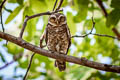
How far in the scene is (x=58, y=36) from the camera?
6.34ft

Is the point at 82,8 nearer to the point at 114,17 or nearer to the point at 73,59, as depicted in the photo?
the point at 114,17

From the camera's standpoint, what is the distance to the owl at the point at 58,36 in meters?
1.86

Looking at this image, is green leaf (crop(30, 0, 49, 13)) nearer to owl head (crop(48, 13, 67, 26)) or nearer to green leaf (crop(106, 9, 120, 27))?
owl head (crop(48, 13, 67, 26))

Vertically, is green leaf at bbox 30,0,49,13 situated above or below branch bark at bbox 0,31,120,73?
above

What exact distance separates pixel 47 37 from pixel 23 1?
0.42 m

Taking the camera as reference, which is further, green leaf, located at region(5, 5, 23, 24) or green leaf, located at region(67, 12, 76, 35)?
green leaf, located at region(67, 12, 76, 35)

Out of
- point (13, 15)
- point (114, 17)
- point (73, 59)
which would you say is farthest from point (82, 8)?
point (73, 59)

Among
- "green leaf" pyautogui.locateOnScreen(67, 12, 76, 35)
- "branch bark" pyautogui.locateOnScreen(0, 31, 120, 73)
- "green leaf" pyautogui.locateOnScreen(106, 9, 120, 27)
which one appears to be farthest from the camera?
"green leaf" pyautogui.locateOnScreen(67, 12, 76, 35)

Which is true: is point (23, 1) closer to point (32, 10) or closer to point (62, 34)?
point (32, 10)

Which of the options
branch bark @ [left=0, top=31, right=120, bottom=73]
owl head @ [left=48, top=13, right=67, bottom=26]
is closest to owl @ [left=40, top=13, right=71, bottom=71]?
owl head @ [left=48, top=13, right=67, bottom=26]

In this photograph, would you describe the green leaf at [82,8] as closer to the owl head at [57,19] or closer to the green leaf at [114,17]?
the green leaf at [114,17]

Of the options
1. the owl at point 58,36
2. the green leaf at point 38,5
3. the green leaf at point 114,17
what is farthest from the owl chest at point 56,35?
the green leaf at point 114,17

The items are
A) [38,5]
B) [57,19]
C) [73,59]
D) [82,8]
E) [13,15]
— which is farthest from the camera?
[82,8]

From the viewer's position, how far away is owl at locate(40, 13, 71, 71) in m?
1.86
